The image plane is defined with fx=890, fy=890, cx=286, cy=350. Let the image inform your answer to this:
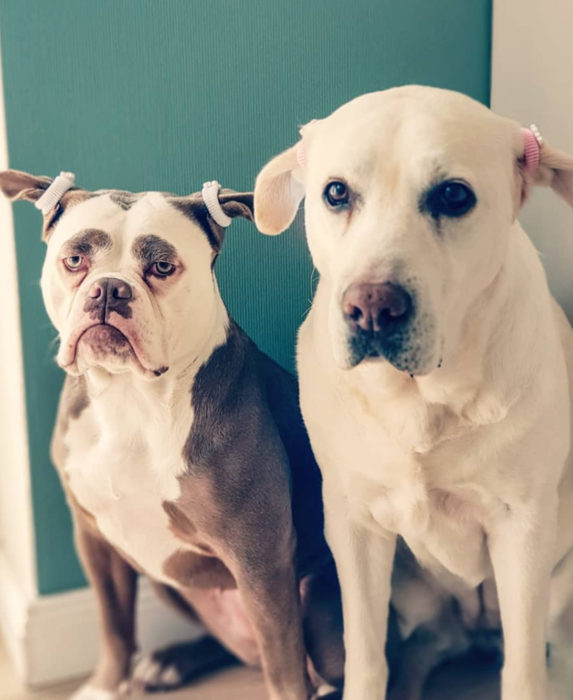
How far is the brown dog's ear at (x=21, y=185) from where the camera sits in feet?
4.06

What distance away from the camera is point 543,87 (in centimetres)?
149

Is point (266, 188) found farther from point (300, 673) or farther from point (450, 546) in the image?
point (300, 673)

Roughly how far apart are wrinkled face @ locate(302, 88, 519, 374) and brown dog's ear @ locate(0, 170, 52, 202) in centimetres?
41

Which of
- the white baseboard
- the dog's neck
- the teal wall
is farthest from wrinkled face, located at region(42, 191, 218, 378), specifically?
the white baseboard

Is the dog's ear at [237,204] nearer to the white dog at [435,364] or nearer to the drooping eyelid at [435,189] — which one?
the white dog at [435,364]

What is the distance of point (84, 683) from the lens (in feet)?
5.09

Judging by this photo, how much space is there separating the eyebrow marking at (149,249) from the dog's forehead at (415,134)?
241mm

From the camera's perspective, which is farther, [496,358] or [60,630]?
[60,630]

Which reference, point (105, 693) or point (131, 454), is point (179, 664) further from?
point (131, 454)

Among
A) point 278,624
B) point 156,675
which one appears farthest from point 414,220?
point 156,675

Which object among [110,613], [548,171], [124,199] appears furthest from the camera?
[110,613]

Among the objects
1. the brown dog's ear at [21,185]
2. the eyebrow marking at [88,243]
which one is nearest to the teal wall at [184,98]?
the brown dog's ear at [21,185]

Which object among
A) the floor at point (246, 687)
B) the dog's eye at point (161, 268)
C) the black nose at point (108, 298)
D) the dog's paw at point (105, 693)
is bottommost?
the floor at point (246, 687)

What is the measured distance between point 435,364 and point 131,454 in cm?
47
